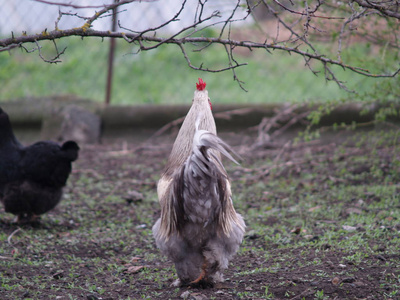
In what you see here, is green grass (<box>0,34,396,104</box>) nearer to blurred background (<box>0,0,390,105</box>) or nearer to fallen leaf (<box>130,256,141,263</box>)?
blurred background (<box>0,0,390,105</box>)

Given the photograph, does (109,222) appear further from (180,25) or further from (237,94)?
(237,94)

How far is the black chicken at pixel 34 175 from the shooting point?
473 cm

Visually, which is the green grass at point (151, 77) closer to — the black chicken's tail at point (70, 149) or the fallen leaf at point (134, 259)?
the black chicken's tail at point (70, 149)

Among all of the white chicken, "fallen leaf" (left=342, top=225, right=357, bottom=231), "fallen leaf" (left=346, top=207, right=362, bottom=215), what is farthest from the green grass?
the white chicken

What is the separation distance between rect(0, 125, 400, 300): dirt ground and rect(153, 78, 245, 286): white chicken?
215 millimetres

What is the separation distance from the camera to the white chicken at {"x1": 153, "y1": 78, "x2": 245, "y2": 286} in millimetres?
2982

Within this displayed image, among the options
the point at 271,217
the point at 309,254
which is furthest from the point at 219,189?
the point at 271,217

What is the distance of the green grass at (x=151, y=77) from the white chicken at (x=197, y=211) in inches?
215

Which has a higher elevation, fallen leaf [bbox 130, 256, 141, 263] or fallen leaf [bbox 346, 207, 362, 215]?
fallen leaf [bbox 346, 207, 362, 215]

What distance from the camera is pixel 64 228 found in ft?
16.3

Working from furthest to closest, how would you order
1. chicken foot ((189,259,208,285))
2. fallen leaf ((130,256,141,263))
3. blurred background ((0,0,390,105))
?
1. blurred background ((0,0,390,105))
2. fallen leaf ((130,256,141,263))
3. chicken foot ((189,259,208,285))

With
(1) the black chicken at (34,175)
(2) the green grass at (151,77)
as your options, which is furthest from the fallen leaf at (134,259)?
(2) the green grass at (151,77)

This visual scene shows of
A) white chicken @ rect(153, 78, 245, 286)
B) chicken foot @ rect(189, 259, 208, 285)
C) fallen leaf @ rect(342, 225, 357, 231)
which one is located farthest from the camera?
fallen leaf @ rect(342, 225, 357, 231)

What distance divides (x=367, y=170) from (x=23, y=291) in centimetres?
409
